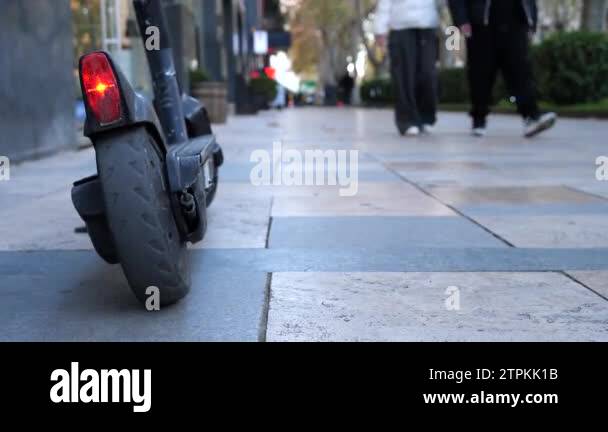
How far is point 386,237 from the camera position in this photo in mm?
3803

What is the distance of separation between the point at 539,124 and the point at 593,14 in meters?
12.5

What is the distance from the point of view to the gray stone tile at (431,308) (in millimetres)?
2305

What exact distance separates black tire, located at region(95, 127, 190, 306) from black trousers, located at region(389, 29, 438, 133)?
A: 8168 millimetres

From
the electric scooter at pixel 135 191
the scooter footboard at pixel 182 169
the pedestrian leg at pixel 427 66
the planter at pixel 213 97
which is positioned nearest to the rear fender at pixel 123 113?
the electric scooter at pixel 135 191

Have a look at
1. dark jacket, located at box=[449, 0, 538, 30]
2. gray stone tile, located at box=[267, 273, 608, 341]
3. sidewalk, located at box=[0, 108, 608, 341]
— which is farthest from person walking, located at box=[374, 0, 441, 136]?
gray stone tile, located at box=[267, 273, 608, 341]

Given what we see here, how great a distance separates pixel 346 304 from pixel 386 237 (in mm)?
1202

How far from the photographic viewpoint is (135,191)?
241cm

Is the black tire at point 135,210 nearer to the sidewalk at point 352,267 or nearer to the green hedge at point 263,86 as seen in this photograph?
the sidewalk at point 352,267

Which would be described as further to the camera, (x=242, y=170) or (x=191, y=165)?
(x=242, y=170)

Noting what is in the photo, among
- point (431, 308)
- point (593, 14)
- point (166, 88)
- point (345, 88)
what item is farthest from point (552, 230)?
point (345, 88)

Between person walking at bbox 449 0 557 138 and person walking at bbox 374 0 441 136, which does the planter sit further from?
person walking at bbox 449 0 557 138

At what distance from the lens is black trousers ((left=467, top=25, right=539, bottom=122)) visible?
30.8 feet
